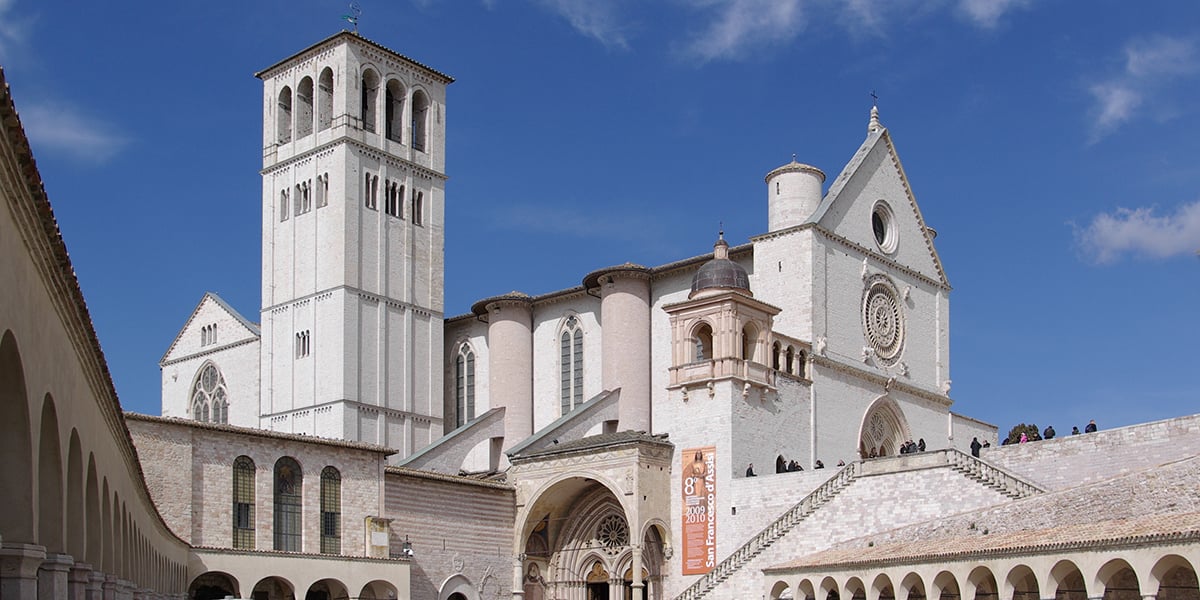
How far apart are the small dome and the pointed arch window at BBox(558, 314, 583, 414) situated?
8676 mm

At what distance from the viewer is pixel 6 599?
1091 centimetres

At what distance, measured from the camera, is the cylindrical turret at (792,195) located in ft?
149

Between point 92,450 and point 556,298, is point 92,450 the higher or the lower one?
the lower one

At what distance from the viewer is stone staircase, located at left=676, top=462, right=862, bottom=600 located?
37.4 metres

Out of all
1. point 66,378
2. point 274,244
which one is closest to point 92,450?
point 66,378

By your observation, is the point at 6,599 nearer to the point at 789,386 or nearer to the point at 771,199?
the point at 789,386

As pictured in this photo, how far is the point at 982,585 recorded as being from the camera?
31562 millimetres

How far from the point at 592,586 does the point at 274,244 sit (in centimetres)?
2066

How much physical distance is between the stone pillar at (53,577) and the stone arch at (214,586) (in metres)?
23.6

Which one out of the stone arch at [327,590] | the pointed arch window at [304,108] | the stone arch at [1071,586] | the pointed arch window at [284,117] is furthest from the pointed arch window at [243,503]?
the pointed arch window at [284,117]

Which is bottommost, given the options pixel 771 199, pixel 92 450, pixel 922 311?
pixel 92 450

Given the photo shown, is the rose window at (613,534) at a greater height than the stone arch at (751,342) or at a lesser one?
lesser

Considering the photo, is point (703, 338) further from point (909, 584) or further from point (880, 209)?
point (909, 584)

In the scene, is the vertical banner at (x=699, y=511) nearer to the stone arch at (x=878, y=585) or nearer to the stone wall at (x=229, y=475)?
the stone arch at (x=878, y=585)
